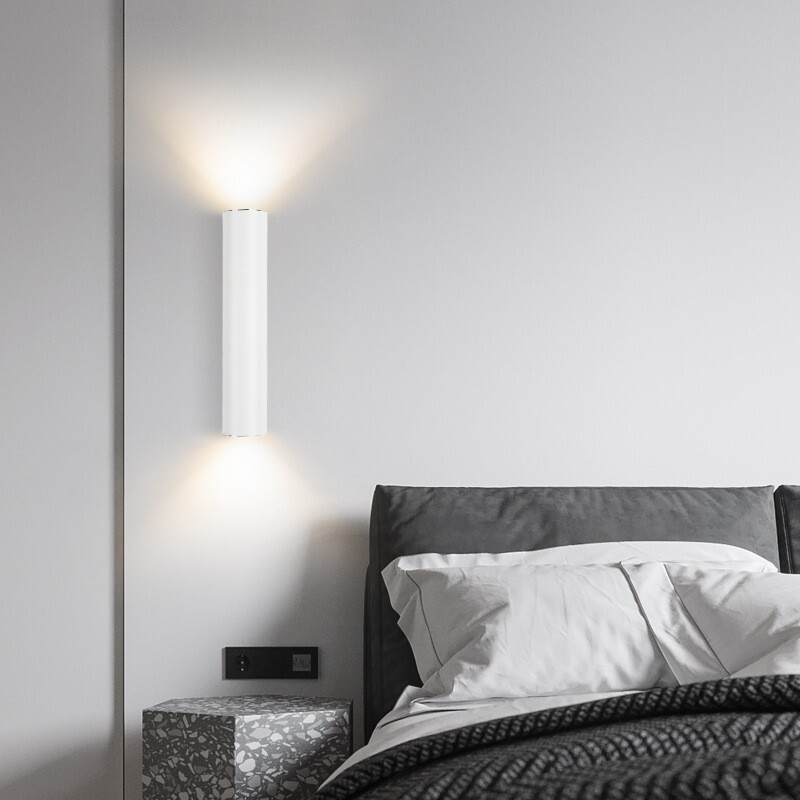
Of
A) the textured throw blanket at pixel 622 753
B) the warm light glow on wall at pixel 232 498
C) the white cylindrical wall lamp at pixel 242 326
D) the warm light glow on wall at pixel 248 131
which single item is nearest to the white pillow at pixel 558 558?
the warm light glow on wall at pixel 232 498

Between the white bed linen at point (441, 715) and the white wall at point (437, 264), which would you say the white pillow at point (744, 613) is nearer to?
the white bed linen at point (441, 715)

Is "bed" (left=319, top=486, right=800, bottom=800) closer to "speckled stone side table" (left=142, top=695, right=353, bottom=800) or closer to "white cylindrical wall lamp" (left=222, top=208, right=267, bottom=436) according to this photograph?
"speckled stone side table" (left=142, top=695, right=353, bottom=800)

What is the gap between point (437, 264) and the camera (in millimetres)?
2631

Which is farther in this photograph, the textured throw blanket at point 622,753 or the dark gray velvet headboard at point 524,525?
the dark gray velvet headboard at point 524,525

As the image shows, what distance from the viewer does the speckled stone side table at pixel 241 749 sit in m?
2.13

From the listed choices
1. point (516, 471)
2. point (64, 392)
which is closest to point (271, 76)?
point (64, 392)

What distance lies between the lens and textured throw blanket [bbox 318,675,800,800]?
113 centimetres

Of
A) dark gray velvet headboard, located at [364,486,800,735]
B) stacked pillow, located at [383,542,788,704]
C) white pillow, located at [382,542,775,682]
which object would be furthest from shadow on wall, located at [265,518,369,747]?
stacked pillow, located at [383,542,788,704]

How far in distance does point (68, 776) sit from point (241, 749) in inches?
28.8

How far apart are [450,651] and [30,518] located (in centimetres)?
127

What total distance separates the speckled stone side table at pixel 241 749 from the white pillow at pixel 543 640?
277mm

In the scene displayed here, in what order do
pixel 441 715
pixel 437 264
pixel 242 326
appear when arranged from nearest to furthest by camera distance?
pixel 441 715, pixel 242 326, pixel 437 264

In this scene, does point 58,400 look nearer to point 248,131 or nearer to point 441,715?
point 248,131

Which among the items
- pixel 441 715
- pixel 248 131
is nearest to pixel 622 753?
pixel 441 715
